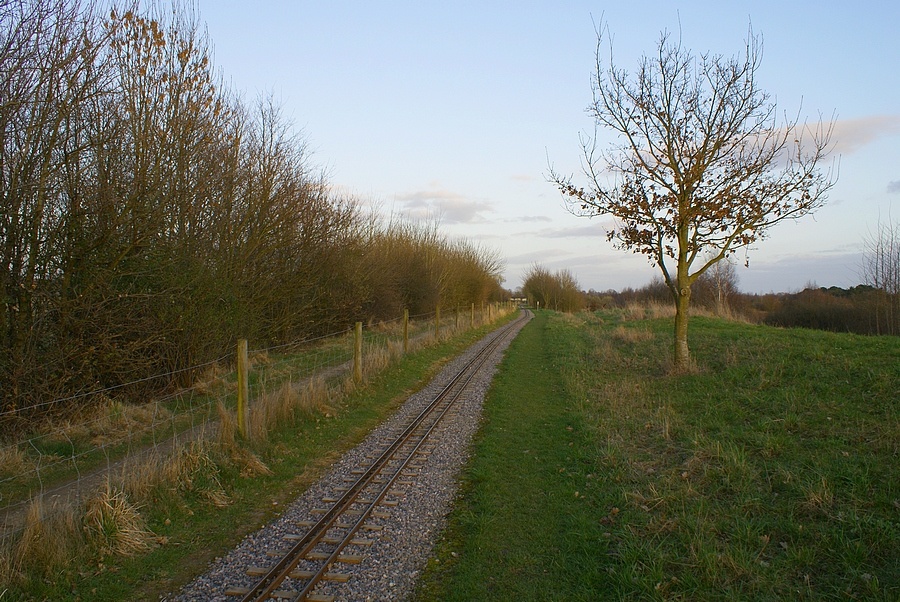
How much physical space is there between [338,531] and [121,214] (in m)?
7.11

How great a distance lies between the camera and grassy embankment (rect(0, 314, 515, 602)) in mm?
4555

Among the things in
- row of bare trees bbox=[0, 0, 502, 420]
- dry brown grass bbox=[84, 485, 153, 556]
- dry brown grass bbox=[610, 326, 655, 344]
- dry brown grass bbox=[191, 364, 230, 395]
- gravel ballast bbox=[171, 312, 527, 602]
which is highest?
row of bare trees bbox=[0, 0, 502, 420]

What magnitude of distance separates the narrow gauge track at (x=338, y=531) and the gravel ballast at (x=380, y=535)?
111mm

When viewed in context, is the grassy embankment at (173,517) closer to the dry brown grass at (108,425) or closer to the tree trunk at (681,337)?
the dry brown grass at (108,425)

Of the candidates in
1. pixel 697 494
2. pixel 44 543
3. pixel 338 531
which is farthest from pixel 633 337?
pixel 44 543

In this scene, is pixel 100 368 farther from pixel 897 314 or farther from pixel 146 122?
pixel 897 314

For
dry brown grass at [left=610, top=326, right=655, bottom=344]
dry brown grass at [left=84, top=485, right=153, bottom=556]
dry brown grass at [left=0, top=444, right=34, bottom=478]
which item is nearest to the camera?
dry brown grass at [left=84, top=485, right=153, bottom=556]

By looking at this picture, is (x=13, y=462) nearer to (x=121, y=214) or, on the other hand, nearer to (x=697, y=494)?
(x=121, y=214)

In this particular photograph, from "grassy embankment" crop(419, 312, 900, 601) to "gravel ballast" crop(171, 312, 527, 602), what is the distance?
0.86 ft

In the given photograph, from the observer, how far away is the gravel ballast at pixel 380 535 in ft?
15.2

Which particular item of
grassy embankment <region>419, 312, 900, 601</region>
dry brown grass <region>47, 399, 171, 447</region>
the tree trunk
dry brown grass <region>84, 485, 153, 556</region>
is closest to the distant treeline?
the tree trunk

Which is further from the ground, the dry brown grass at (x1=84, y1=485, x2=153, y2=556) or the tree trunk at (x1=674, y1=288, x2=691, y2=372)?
the tree trunk at (x1=674, y1=288, x2=691, y2=372)

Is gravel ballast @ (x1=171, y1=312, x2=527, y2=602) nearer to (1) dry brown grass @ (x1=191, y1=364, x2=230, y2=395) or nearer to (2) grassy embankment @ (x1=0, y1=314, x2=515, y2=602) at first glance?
(2) grassy embankment @ (x1=0, y1=314, x2=515, y2=602)

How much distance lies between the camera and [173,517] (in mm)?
5891
